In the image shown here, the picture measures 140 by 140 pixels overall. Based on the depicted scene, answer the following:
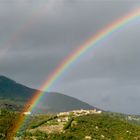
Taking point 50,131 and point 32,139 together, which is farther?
point 50,131

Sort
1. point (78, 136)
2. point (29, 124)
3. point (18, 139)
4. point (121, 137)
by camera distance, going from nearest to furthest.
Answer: point (18, 139)
point (78, 136)
point (121, 137)
point (29, 124)

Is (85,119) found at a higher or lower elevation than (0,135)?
higher

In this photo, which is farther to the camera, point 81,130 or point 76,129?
point 76,129

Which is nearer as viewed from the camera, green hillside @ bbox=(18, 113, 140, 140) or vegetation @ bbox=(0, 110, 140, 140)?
vegetation @ bbox=(0, 110, 140, 140)

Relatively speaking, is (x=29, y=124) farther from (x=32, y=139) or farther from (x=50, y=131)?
(x=32, y=139)

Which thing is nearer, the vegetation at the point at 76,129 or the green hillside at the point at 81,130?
the vegetation at the point at 76,129

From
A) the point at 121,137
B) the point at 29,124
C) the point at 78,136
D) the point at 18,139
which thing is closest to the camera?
the point at 18,139

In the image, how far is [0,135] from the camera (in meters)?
148

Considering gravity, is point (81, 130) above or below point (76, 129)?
below

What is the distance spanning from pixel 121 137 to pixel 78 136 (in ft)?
69.6

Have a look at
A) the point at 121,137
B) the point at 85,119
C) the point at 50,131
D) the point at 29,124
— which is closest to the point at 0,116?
the point at 29,124

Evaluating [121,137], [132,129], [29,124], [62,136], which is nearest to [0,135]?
[62,136]

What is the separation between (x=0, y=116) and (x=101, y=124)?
4620cm

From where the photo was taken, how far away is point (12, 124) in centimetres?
16450
